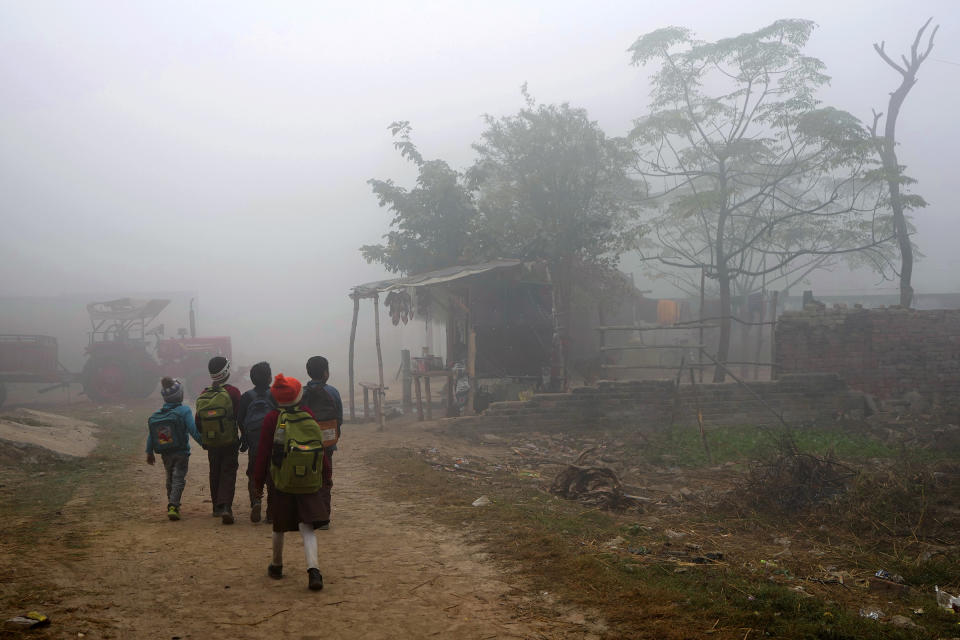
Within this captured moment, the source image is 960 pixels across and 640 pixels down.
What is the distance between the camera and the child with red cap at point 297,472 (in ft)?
14.7

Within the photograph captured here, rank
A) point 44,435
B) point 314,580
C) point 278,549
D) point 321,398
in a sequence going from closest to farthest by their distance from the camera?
point 314,580 < point 278,549 < point 321,398 < point 44,435

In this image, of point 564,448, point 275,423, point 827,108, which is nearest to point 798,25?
point 827,108

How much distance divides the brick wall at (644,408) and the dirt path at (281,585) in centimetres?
571

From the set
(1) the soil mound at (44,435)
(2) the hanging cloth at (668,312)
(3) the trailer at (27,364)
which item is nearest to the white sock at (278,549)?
(1) the soil mound at (44,435)

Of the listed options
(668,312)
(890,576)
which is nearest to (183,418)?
(890,576)

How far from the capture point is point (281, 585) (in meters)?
4.61

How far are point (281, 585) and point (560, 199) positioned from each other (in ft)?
50.5

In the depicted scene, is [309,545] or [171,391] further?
[171,391]

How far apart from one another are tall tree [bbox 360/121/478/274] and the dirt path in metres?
12.1

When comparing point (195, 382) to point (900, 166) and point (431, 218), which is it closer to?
point (431, 218)

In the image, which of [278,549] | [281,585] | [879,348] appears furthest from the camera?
[879,348]

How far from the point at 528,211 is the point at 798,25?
798cm

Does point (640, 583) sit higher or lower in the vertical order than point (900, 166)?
lower

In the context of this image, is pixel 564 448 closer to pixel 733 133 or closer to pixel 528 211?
pixel 528 211
